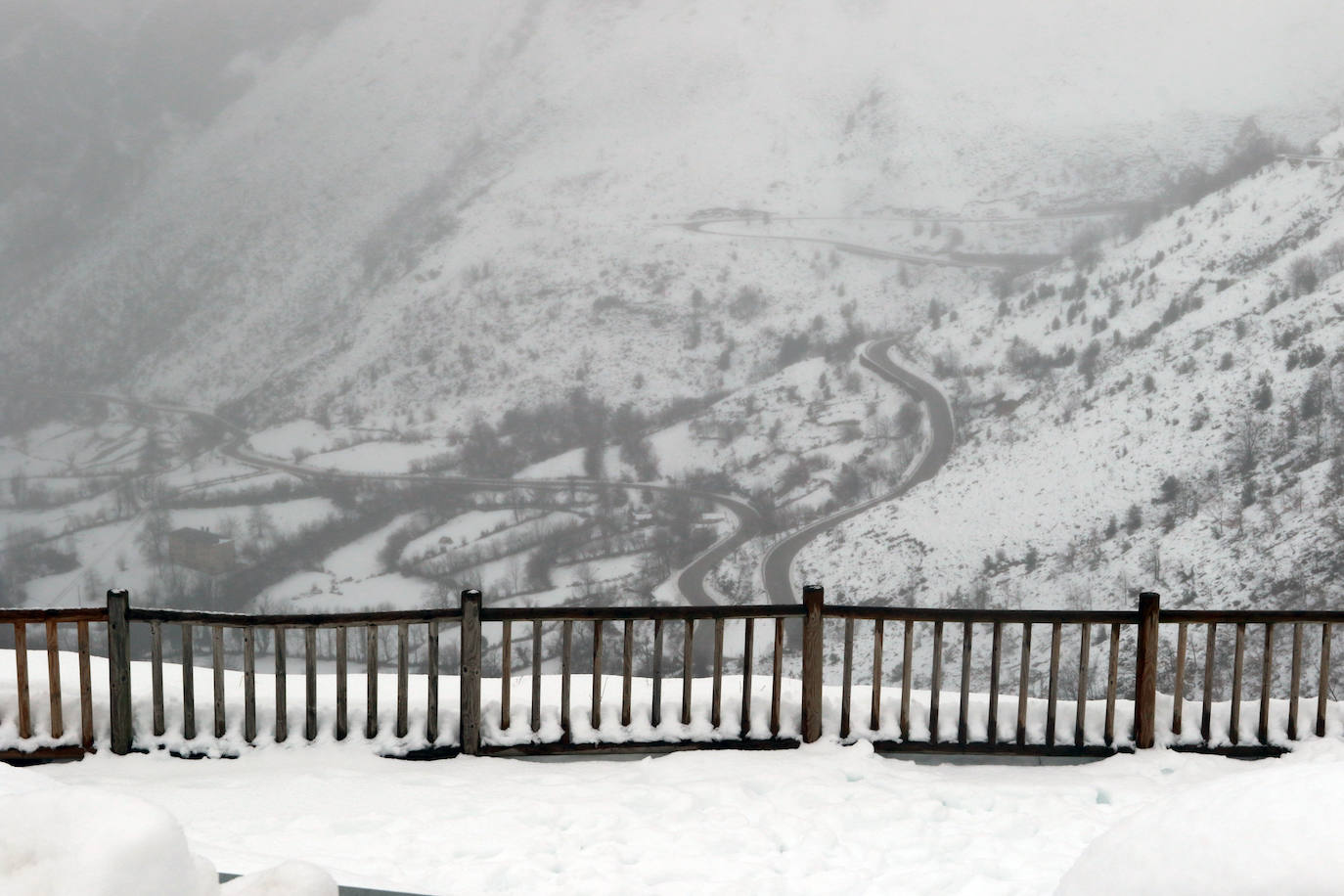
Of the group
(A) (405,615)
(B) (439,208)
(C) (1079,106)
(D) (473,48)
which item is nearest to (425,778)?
(A) (405,615)

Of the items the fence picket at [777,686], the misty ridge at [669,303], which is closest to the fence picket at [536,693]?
the fence picket at [777,686]

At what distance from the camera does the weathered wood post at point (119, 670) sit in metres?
4.94

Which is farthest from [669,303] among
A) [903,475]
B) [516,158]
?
[516,158]

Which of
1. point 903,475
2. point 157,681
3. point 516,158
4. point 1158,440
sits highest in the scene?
point 516,158

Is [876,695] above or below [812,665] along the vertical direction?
below

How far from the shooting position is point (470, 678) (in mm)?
5152

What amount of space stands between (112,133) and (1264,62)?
120 m

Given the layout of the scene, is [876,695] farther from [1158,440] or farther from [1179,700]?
[1158,440]

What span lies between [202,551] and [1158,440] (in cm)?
6058

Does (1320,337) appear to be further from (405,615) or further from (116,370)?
(116,370)

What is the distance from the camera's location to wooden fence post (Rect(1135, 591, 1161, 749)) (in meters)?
5.20

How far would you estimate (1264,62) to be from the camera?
89.5 m

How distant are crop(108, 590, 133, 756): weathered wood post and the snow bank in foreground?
139 inches

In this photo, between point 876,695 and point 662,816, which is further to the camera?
point 876,695
